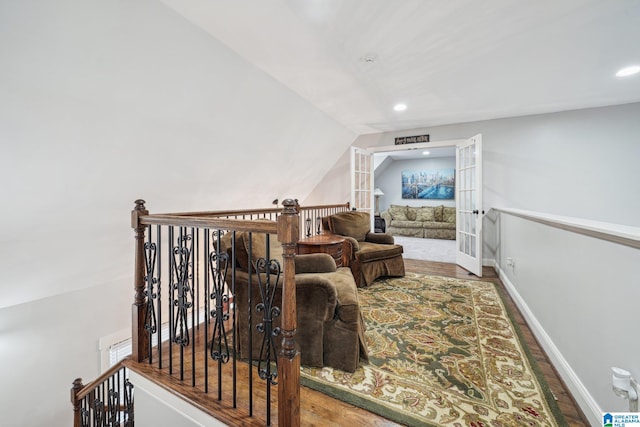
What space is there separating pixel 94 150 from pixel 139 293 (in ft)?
4.19

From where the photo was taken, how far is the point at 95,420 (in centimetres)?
234

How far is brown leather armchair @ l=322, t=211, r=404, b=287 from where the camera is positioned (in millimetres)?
3424

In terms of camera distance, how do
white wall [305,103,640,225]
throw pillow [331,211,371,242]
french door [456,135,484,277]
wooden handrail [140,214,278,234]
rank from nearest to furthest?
wooden handrail [140,214,278,234], white wall [305,103,640,225], throw pillow [331,211,371,242], french door [456,135,484,277]

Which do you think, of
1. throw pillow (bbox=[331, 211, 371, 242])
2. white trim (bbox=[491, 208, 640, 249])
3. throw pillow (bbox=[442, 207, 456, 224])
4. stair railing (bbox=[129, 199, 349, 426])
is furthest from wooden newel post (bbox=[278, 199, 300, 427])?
throw pillow (bbox=[442, 207, 456, 224])

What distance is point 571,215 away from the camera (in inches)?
155

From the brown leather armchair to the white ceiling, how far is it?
165cm

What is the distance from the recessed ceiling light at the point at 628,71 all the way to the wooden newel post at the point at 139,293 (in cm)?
457

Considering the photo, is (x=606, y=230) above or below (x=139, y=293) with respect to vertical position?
above

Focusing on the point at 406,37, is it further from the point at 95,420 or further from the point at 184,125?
the point at 95,420

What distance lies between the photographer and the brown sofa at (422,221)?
788 centimetres

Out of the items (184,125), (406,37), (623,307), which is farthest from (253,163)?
(623,307)

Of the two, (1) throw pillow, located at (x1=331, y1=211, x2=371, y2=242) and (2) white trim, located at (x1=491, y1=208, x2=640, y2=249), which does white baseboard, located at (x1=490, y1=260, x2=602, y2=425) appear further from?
(1) throw pillow, located at (x1=331, y1=211, x2=371, y2=242)

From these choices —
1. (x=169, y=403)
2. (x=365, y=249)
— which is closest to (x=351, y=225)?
(x=365, y=249)

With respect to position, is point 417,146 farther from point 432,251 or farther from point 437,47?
point 437,47
